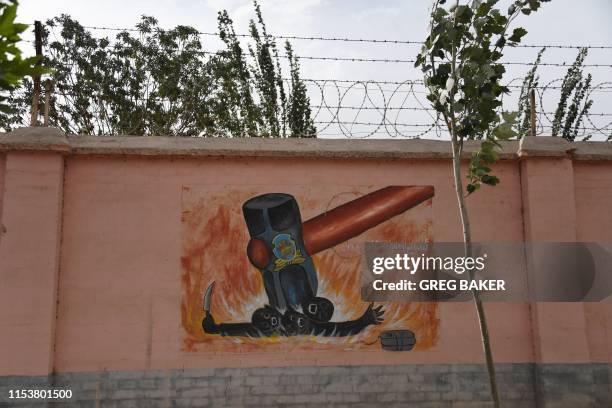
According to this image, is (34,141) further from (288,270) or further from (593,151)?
(593,151)

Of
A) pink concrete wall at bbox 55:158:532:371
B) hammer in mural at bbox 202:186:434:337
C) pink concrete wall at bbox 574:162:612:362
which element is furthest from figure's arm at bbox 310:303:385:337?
pink concrete wall at bbox 574:162:612:362

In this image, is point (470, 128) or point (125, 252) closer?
point (470, 128)

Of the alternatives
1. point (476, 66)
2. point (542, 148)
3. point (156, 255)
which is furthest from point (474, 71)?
point (156, 255)

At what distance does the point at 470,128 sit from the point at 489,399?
11.0 ft

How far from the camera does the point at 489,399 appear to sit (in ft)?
21.6

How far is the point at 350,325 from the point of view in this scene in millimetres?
6578

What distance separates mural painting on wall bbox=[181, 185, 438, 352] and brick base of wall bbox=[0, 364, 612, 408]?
12.6 inches

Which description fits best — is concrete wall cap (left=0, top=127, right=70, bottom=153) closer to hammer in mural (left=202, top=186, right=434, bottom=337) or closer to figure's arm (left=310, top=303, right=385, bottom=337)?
hammer in mural (left=202, top=186, right=434, bottom=337)

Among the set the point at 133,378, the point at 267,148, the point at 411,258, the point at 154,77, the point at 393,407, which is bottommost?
the point at 393,407

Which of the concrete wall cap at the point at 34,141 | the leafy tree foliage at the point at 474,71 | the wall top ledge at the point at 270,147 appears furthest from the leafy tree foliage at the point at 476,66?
the concrete wall cap at the point at 34,141

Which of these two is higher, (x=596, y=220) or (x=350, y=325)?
(x=596, y=220)

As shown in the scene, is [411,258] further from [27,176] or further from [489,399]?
[27,176]

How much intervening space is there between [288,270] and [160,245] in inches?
58.0

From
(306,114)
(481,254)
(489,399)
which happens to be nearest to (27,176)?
(481,254)
